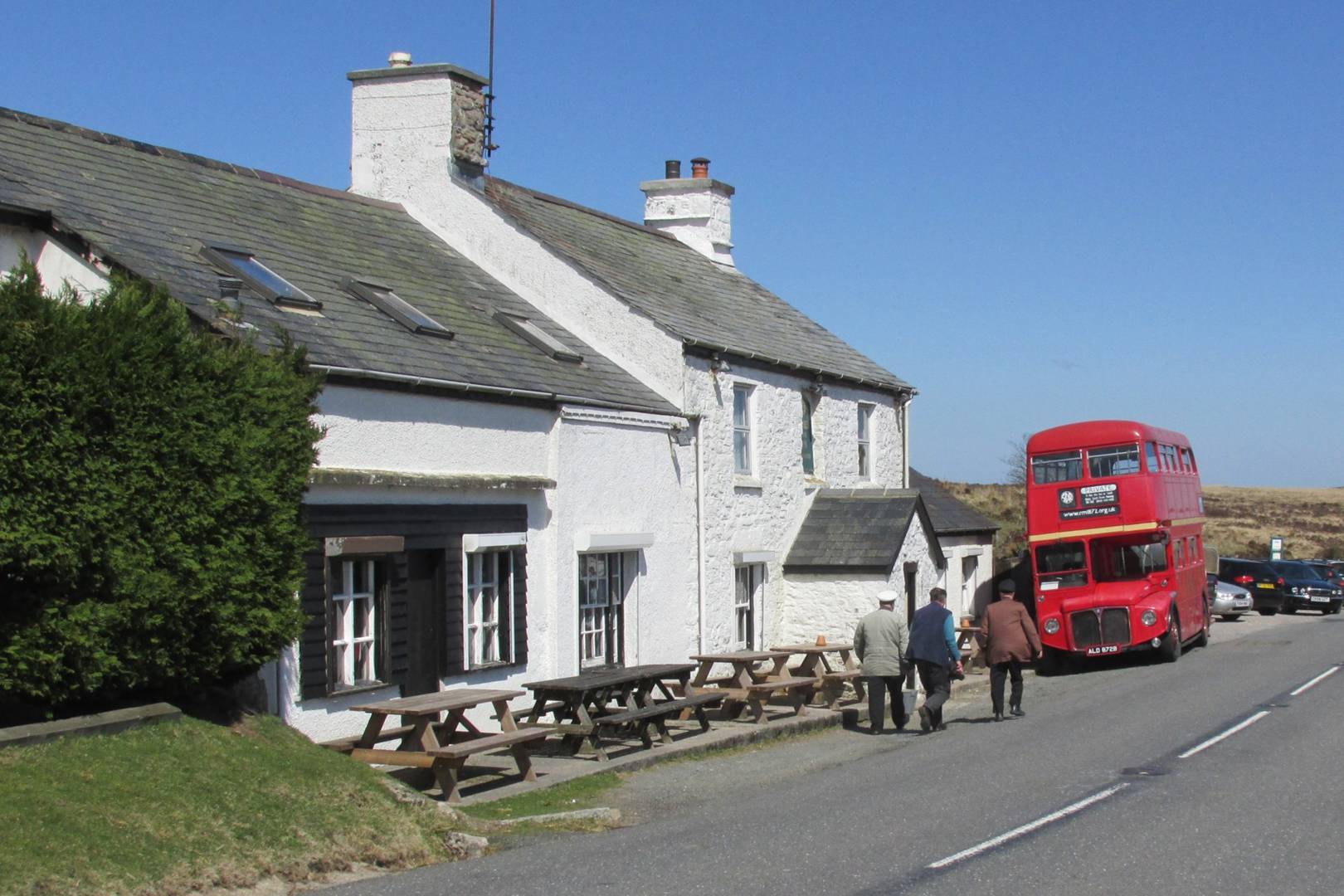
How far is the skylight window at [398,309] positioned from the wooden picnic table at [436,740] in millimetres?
4844

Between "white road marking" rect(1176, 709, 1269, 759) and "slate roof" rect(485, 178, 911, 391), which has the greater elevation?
"slate roof" rect(485, 178, 911, 391)

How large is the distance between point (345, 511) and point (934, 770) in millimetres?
6055

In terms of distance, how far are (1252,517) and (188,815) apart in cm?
9249

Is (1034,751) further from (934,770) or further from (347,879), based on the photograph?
(347,879)

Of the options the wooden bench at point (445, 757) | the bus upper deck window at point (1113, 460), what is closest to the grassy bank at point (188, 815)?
the wooden bench at point (445, 757)

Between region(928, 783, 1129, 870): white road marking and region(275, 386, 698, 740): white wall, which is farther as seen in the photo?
region(275, 386, 698, 740): white wall

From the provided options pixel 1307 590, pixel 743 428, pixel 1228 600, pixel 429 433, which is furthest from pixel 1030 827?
pixel 1307 590

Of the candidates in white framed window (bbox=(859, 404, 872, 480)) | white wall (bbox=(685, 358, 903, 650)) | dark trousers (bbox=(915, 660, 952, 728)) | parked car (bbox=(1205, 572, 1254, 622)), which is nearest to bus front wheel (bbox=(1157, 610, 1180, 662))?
white wall (bbox=(685, 358, 903, 650))

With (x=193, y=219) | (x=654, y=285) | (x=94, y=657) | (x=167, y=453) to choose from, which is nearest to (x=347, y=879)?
(x=94, y=657)

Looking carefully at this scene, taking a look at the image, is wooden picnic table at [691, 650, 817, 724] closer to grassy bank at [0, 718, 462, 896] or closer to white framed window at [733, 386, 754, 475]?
white framed window at [733, 386, 754, 475]

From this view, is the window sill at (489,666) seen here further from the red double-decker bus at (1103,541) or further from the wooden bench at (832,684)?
the red double-decker bus at (1103,541)

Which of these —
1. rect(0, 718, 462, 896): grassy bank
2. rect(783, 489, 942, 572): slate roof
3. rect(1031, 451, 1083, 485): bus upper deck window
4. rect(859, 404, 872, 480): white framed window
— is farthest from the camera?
rect(859, 404, 872, 480): white framed window

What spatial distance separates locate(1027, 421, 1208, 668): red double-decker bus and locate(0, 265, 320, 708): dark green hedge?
17.8 m

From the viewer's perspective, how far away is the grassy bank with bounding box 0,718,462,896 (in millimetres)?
8602
